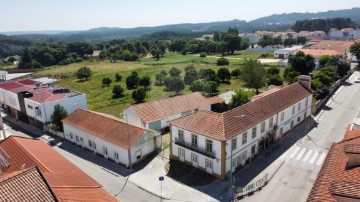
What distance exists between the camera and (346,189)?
14391 millimetres

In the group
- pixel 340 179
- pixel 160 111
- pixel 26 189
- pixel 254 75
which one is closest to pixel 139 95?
pixel 160 111

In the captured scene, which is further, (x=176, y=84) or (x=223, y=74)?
(x=223, y=74)

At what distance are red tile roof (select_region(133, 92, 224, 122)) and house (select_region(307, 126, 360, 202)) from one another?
26.5m

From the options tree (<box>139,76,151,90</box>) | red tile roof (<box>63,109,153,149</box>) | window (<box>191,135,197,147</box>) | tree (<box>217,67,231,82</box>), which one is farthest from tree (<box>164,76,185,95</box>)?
window (<box>191,135,197,147</box>)

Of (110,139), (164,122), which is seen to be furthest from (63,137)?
(164,122)

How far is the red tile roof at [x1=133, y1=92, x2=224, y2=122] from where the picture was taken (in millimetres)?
43691

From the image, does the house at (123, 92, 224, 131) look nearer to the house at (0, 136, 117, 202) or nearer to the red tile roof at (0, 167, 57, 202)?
the house at (0, 136, 117, 202)

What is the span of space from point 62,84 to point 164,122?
2034 inches

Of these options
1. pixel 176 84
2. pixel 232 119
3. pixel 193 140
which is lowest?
pixel 193 140

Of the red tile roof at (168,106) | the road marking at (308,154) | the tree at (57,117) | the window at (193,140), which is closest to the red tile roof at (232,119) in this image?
the window at (193,140)

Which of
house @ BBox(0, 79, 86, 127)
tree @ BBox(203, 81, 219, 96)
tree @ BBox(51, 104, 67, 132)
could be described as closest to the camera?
tree @ BBox(51, 104, 67, 132)

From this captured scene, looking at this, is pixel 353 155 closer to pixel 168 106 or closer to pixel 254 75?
pixel 168 106

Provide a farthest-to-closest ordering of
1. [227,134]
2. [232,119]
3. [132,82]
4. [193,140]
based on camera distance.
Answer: [132,82] → [232,119] → [193,140] → [227,134]

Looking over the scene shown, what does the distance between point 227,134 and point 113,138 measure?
13.7 metres
